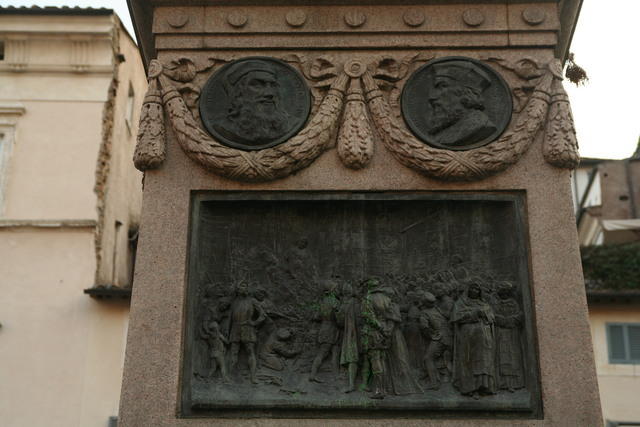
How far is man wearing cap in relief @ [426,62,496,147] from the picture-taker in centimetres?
789

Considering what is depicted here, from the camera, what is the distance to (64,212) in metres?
20.3

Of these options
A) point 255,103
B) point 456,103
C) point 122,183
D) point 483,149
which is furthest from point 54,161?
point 483,149

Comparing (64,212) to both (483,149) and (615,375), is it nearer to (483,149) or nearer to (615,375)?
(615,375)

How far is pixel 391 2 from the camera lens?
27.5ft

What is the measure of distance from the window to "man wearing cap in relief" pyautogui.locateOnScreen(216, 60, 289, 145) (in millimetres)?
13203

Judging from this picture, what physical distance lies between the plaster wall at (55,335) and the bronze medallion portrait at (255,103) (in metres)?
11.8

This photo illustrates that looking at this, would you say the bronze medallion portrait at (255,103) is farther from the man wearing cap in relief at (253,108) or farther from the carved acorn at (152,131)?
the carved acorn at (152,131)

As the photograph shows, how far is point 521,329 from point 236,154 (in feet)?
9.54

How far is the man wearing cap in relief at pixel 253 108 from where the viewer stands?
26.0 feet

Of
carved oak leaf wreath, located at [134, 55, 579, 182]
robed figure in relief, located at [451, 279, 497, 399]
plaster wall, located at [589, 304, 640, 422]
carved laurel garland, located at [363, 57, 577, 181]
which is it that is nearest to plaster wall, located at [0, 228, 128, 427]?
plaster wall, located at [589, 304, 640, 422]

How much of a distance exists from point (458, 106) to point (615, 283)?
15929mm

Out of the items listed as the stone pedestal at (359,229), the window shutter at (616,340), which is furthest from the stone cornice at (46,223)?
the stone pedestal at (359,229)

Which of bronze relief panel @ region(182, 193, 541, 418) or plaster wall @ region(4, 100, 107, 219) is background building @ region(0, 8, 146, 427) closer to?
plaster wall @ region(4, 100, 107, 219)

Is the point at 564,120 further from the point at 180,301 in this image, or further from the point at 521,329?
the point at 180,301
